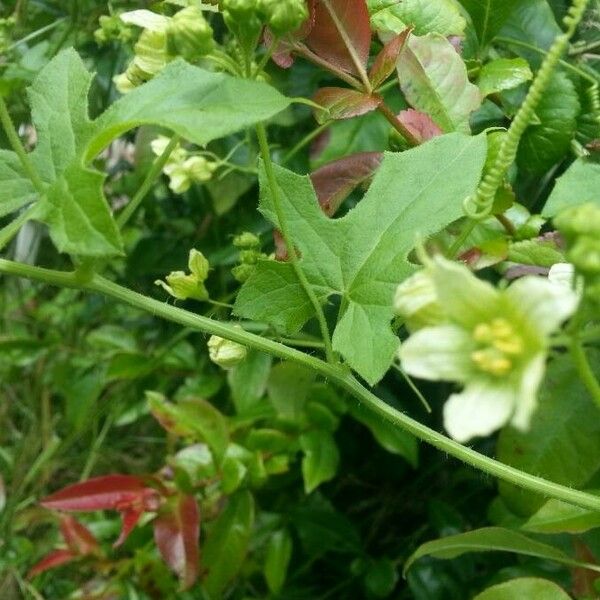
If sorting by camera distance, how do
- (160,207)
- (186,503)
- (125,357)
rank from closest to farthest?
(186,503) < (125,357) < (160,207)

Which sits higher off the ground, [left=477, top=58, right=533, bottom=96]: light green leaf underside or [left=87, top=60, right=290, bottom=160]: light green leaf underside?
[left=87, top=60, right=290, bottom=160]: light green leaf underside

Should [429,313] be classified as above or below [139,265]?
above

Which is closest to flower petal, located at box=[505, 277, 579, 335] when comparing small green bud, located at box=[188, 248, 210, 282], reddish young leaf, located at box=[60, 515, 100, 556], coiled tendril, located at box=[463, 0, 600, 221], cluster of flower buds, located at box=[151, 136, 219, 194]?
coiled tendril, located at box=[463, 0, 600, 221]

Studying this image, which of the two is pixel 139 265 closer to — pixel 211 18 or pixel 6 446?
pixel 211 18

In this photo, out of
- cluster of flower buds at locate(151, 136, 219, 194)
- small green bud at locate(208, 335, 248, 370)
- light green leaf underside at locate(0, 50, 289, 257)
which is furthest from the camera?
cluster of flower buds at locate(151, 136, 219, 194)

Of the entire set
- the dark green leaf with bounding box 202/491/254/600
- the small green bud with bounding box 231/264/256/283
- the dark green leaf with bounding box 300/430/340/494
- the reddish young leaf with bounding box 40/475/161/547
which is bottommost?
the dark green leaf with bounding box 202/491/254/600

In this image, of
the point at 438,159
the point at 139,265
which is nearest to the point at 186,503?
the point at 139,265

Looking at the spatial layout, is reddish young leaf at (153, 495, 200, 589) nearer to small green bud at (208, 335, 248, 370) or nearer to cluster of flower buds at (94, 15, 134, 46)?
small green bud at (208, 335, 248, 370)

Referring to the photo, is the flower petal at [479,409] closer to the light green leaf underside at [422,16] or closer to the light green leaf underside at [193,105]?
the light green leaf underside at [193,105]

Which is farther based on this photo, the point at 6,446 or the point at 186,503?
the point at 6,446
